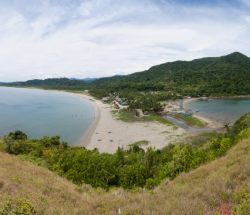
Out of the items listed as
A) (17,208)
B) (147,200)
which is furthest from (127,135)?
(17,208)

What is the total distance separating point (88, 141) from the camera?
66.9 metres

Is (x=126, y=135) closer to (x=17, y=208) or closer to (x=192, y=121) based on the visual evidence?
(x=192, y=121)

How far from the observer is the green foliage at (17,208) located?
643 cm

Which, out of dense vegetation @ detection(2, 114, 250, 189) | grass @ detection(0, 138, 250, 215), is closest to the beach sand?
dense vegetation @ detection(2, 114, 250, 189)

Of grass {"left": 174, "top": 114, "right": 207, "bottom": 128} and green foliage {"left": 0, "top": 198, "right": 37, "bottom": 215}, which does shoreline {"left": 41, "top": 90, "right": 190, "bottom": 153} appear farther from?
green foliage {"left": 0, "top": 198, "right": 37, "bottom": 215}

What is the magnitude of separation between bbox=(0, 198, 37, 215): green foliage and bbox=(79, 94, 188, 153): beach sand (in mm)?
50019

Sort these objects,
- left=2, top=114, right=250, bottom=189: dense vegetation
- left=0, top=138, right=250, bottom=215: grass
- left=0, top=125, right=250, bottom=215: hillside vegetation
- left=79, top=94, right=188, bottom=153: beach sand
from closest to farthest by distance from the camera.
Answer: left=0, top=125, right=250, bottom=215: hillside vegetation → left=0, top=138, right=250, bottom=215: grass → left=2, top=114, right=250, bottom=189: dense vegetation → left=79, top=94, right=188, bottom=153: beach sand

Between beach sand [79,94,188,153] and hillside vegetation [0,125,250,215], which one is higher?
hillside vegetation [0,125,250,215]

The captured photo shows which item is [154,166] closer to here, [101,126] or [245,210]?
[245,210]

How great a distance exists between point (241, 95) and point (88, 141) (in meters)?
122

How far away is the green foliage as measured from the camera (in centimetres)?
643

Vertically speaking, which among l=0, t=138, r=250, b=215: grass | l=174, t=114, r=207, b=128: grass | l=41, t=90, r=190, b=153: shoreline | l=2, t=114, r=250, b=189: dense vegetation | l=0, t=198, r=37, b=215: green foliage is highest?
l=0, t=198, r=37, b=215: green foliage

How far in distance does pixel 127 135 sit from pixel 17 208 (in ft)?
212

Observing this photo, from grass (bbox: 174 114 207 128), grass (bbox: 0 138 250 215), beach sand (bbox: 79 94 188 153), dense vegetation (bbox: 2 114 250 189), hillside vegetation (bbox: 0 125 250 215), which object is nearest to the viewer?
hillside vegetation (bbox: 0 125 250 215)
